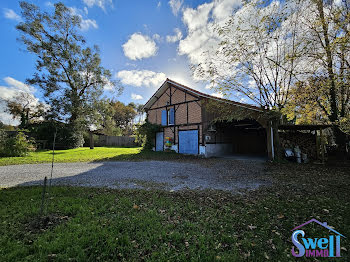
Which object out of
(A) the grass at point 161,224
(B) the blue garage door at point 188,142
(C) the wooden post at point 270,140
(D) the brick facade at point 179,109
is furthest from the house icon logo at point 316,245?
(B) the blue garage door at point 188,142

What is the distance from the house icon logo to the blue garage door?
1045cm

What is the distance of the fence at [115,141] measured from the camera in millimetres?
25328

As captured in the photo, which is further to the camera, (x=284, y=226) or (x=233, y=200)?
(x=233, y=200)

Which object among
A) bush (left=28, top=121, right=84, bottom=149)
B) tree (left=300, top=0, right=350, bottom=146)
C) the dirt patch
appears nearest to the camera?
the dirt patch

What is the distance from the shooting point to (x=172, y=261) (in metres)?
1.92

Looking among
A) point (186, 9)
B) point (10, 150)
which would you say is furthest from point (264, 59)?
point (10, 150)

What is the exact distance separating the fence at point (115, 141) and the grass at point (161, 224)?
2246 cm

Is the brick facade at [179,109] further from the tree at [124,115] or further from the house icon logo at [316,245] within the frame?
the tree at [124,115]

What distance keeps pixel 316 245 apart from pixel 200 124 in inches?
420

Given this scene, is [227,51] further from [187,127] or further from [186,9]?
[187,127]

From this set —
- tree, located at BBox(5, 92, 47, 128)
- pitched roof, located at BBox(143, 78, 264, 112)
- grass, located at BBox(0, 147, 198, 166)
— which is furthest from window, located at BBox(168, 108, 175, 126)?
tree, located at BBox(5, 92, 47, 128)

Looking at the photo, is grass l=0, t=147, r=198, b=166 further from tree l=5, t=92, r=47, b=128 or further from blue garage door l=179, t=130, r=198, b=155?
tree l=5, t=92, r=47, b=128

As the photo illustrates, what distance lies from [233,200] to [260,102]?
6.94m

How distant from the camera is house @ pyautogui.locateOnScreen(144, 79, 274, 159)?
10.7 metres
